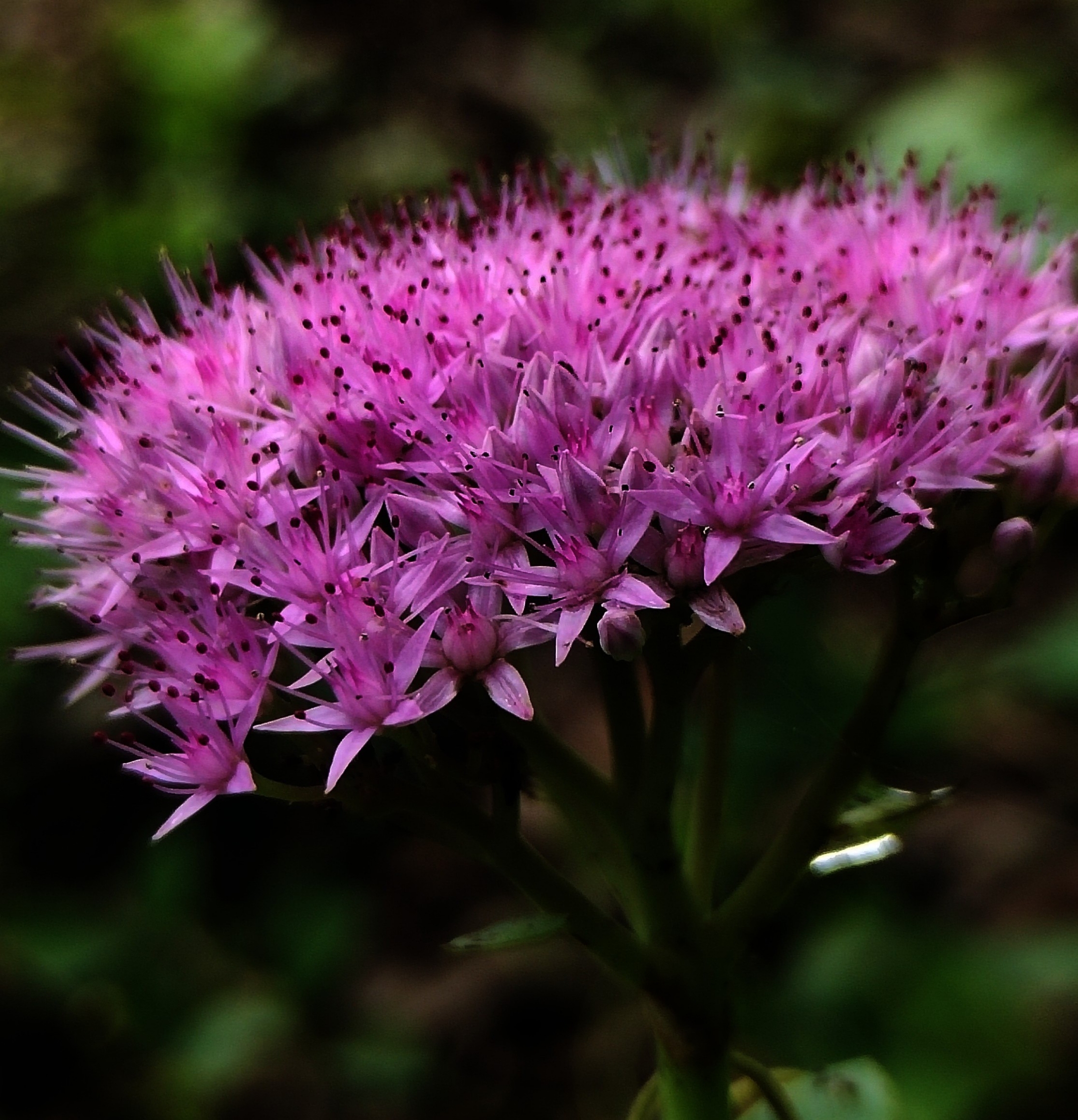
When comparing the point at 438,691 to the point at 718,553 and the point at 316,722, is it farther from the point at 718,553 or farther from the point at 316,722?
the point at 718,553

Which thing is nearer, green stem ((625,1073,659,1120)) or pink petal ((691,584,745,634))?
pink petal ((691,584,745,634))

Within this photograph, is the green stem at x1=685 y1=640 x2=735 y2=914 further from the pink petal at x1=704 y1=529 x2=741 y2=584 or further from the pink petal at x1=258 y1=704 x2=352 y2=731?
the pink petal at x1=258 y1=704 x2=352 y2=731

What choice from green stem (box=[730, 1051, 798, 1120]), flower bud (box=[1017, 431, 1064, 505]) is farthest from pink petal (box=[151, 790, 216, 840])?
flower bud (box=[1017, 431, 1064, 505])

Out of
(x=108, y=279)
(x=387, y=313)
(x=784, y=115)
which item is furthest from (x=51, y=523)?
(x=784, y=115)

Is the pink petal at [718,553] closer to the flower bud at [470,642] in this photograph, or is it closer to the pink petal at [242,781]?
the flower bud at [470,642]

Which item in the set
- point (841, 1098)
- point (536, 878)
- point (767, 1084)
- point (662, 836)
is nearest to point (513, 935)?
Result: point (536, 878)

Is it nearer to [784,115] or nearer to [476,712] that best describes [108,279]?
[784,115]
